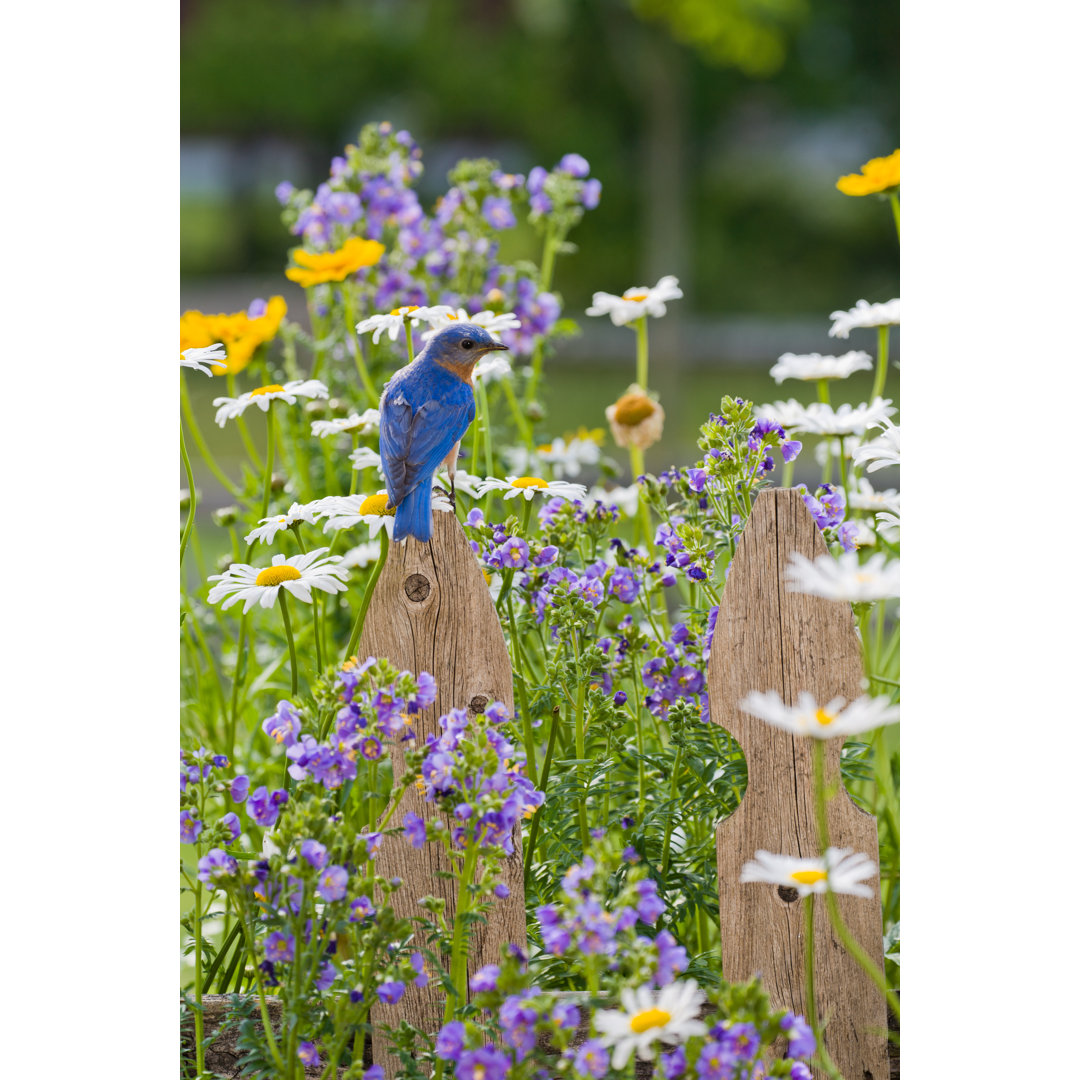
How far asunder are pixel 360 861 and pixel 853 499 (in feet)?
3.81

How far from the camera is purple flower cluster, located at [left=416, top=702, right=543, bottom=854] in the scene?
1.20 m

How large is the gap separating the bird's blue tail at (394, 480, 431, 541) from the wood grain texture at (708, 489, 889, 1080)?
1.28 ft

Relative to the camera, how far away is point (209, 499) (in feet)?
26.2

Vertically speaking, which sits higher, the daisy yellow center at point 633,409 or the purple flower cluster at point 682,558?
the daisy yellow center at point 633,409

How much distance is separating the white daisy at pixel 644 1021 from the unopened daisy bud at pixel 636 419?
3.56 ft

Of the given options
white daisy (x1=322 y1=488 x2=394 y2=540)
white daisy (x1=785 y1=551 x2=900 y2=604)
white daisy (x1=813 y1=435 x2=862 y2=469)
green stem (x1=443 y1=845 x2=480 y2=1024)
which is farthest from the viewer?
white daisy (x1=813 y1=435 x2=862 y2=469)

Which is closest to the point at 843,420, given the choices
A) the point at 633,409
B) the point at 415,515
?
the point at 633,409

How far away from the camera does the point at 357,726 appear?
4.13 ft

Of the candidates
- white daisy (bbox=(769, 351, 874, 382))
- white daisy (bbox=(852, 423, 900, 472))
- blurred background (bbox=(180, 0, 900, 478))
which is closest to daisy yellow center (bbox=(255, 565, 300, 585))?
white daisy (bbox=(852, 423, 900, 472))

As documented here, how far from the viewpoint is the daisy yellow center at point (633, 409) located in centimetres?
197

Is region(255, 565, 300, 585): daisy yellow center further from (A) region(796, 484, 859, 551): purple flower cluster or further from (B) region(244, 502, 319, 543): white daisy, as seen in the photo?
(A) region(796, 484, 859, 551): purple flower cluster

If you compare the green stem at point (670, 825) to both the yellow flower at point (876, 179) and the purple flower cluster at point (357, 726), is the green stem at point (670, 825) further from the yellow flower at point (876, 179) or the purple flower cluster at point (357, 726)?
the yellow flower at point (876, 179)

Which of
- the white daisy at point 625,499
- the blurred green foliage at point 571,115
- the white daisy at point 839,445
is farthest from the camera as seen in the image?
the blurred green foliage at point 571,115

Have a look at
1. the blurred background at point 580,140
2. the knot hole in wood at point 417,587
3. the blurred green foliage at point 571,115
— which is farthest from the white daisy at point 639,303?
the blurred green foliage at point 571,115
